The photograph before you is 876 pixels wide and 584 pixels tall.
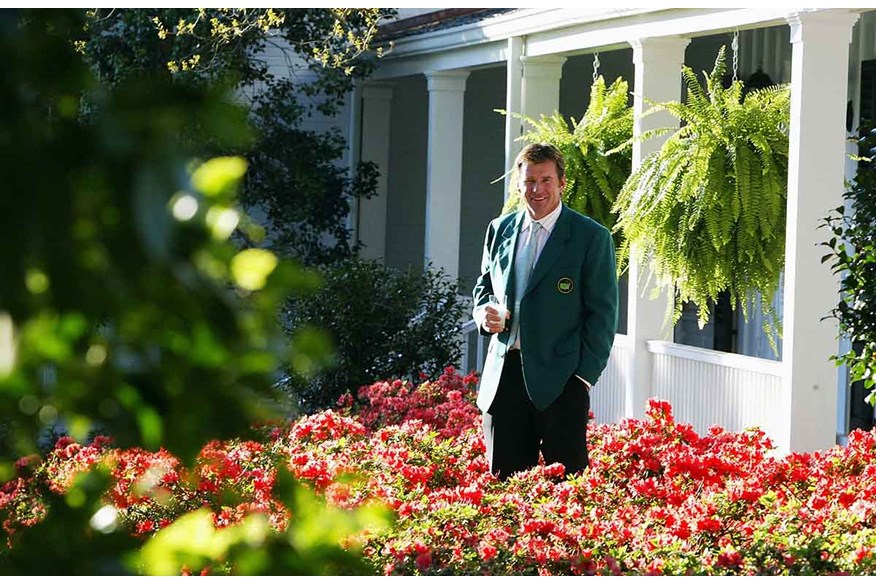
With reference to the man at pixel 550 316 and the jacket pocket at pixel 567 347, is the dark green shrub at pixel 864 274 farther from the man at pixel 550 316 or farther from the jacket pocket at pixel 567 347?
the jacket pocket at pixel 567 347

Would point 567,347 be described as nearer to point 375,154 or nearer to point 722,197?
point 722,197

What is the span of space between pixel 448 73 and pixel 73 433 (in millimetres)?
10999

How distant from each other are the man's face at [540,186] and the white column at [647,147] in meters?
2.94

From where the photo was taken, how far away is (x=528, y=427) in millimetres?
5746

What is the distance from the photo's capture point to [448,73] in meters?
12.0

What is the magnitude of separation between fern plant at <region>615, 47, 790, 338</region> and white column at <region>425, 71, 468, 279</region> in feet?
Answer: 14.3

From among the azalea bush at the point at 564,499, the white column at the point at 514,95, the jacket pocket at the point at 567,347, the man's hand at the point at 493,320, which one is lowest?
the azalea bush at the point at 564,499

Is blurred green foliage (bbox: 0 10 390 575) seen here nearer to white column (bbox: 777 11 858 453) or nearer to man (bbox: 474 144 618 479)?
man (bbox: 474 144 618 479)

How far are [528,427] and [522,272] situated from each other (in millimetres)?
678

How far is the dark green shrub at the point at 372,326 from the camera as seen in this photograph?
9.64 meters

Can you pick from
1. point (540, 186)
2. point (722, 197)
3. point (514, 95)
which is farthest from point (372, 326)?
point (540, 186)

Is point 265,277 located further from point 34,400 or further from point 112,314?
point 34,400

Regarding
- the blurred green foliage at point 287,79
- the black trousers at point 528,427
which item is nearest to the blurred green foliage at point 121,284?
the black trousers at point 528,427

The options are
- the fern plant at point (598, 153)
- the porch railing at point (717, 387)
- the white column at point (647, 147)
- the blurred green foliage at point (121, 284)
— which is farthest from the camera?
the fern plant at point (598, 153)
